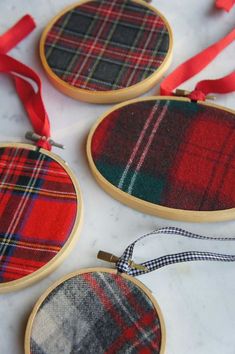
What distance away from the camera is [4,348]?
0.73 metres

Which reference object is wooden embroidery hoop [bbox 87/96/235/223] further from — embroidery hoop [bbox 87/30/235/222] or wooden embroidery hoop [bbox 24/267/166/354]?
wooden embroidery hoop [bbox 24/267/166/354]

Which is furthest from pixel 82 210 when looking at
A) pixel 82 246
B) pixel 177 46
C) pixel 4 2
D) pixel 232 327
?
pixel 4 2

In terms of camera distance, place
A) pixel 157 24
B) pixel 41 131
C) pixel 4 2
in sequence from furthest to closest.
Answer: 1. pixel 4 2
2. pixel 157 24
3. pixel 41 131

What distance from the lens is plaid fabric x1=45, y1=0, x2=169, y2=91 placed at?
3.24 ft

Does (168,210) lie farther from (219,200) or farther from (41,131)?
(41,131)

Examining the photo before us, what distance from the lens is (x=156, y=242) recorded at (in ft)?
2.65

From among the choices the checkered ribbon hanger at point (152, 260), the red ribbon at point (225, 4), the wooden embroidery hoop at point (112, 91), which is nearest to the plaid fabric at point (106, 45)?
the wooden embroidery hoop at point (112, 91)

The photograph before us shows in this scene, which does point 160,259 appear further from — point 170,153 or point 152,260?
point 170,153

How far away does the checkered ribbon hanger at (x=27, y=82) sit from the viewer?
0.93m

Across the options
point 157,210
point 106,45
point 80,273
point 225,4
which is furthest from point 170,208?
point 225,4

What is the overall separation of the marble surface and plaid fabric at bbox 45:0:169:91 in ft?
0.15

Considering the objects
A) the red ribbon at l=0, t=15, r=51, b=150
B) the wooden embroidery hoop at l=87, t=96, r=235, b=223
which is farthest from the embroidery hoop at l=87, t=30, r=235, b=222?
the red ribbon at l=0, t=15, r=51, b=150

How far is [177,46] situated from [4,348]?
2.24 feet

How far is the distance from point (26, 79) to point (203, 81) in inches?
14.5
